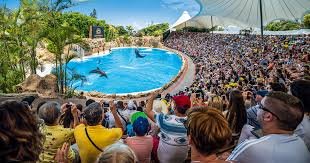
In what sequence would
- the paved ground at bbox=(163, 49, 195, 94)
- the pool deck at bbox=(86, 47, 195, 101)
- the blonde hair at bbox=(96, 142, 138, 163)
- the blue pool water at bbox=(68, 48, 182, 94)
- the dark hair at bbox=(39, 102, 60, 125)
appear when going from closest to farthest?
the blonde hair at bbox=(96, 142, 138, 163) < the dark hair at bbox=(39, 102, 60, 125) < the pool deck at bbox=(86, 47, 195, 101) < the paved ground at bbox=(163, 49, 195, 94) < the blue pool water at bbox=(68, 48, 182, 94)

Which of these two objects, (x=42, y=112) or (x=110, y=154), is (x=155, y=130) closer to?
(x=42, y=112)

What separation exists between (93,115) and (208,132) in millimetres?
1156

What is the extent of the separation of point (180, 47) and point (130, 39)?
10488 mm

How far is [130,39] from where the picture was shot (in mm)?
52344

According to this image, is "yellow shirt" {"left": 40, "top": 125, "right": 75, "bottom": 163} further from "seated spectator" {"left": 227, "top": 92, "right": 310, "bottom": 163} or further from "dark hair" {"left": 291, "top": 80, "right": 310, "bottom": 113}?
"dark hair" {"left": 291, "top": 80, "right": 310, "bottom": 113}

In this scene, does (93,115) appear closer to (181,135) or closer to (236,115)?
(181,135)

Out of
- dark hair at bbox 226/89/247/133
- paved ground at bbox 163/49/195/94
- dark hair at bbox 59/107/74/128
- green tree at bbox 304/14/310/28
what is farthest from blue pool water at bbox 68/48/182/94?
dark hair at bbox 226/89/247/133

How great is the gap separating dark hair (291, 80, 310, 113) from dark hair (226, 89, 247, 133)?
526 millimetres

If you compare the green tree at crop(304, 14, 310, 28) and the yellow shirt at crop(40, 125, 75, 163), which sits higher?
the green tree at crop(304, 14, 310, 28)

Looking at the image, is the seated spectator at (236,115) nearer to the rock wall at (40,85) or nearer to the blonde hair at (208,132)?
the blonde hair at (208,132)

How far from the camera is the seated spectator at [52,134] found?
248 cm

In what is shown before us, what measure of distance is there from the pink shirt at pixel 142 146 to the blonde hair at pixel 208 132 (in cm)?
91

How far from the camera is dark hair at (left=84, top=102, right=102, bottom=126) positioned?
8.73 ft

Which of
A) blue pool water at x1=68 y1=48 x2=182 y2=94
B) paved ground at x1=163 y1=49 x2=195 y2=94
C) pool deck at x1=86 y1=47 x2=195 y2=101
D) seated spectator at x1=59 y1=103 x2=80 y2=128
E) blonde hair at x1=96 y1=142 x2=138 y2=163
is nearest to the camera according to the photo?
blonde hair at x1=96 y1=142 x2=138 y2=163
